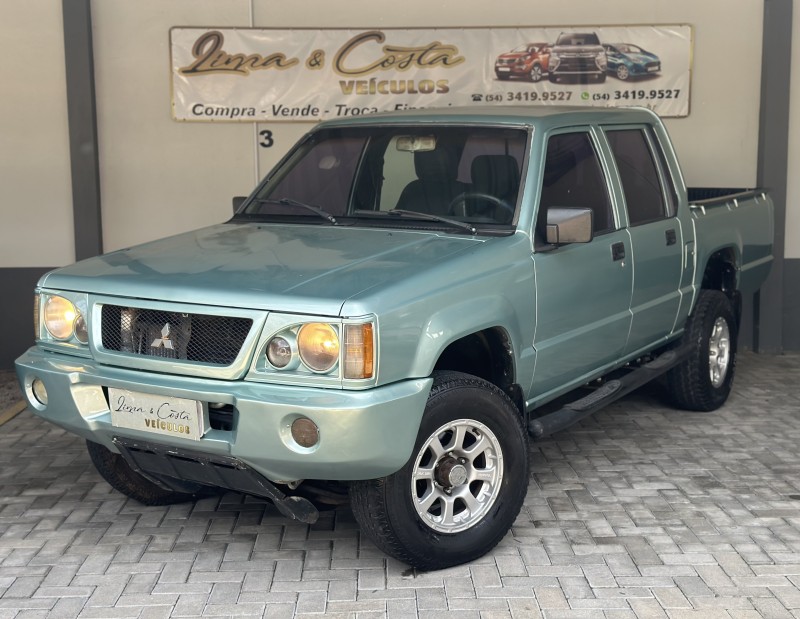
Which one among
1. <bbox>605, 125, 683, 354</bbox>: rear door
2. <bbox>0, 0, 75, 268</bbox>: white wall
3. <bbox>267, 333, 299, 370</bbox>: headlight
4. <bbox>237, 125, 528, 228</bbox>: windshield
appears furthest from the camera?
<bbox>0, 0, 75, 268</bbox>: white wall

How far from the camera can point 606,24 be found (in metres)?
8.55

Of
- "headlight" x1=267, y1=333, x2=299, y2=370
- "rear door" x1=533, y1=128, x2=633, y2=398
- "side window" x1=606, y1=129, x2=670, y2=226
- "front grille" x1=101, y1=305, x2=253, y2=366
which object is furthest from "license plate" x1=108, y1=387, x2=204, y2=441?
"side window" x1=606, y1=129, x2=670, y2=226

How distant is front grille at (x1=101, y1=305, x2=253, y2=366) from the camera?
4129 mm

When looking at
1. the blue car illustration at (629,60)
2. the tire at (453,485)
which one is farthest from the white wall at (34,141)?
the tire at (453,485)

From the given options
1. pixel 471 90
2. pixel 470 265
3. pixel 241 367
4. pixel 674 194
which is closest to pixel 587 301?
pixel 470 265

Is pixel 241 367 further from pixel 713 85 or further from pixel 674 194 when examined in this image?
pixel 713 85

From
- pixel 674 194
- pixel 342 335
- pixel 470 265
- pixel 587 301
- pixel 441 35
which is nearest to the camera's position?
pixel 342 335

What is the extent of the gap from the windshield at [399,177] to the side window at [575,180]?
0.60 ft

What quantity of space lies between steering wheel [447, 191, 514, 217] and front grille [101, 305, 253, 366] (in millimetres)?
1425

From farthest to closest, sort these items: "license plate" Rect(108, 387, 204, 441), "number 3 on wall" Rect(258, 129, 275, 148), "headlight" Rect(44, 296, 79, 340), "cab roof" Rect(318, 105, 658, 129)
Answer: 1. "number 3 on wall" Rect(258, 129, 275, 148)
2. "cab roof" Rect(318, 105, 658, 129)
3. "headlight" Rect(44, 296, 79, 340)
4. "license plate" Rect(108, 387, 204, 441)

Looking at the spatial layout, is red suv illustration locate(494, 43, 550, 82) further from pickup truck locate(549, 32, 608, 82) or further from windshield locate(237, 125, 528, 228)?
windshield locate(237, 125, 528, 228)

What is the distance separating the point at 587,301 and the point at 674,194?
1391 mm

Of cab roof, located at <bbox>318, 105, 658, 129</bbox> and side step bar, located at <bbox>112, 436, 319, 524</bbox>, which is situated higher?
cab roof, located at <bbox>318, 105, 658, 129</bbox>

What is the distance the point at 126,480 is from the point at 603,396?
2.42 meters
